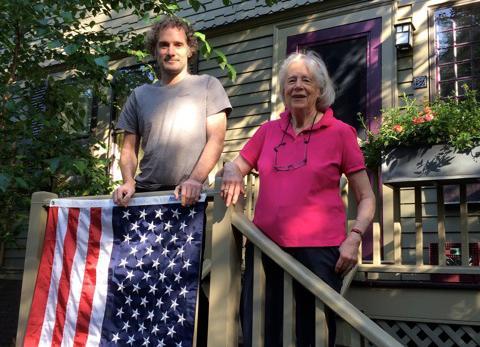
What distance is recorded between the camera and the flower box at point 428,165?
3709 mm

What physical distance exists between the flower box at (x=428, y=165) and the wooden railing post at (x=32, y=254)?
98.9 inches

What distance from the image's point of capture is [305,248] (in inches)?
77.5

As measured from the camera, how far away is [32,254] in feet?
8.75

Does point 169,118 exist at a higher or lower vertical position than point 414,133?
lower

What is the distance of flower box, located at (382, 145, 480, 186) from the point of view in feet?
12.2

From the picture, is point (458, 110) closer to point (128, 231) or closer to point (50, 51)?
point (128, 231)

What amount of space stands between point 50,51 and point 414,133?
11.9 ft

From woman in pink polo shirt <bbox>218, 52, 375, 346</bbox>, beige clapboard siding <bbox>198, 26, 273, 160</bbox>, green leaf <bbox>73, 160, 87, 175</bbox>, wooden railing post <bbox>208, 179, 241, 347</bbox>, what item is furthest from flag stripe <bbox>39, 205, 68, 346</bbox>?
beige clapboard siding <bbox>198, 26, 273, 160</bbox>

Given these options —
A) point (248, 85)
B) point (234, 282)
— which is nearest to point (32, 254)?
point (234, 282)

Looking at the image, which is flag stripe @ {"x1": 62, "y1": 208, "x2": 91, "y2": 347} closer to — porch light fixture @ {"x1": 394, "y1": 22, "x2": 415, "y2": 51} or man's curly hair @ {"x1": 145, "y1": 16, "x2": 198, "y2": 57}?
man's curly hair @ {"x1": 145, "y1": 16, "x2": 198, "y2": 57}

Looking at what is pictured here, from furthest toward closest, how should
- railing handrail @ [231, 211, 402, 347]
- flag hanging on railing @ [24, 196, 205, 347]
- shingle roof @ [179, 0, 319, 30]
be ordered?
shingle roof @ [179, 0, 319, 30] → flag hanging on railing @ [24, 196, 205, 347] → railing handrail @ [231, 211, 402, 347]

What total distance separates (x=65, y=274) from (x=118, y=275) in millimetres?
340

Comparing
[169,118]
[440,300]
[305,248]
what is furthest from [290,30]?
[305,248]

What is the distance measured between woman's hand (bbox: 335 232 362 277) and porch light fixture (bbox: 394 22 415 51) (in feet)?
12.8
